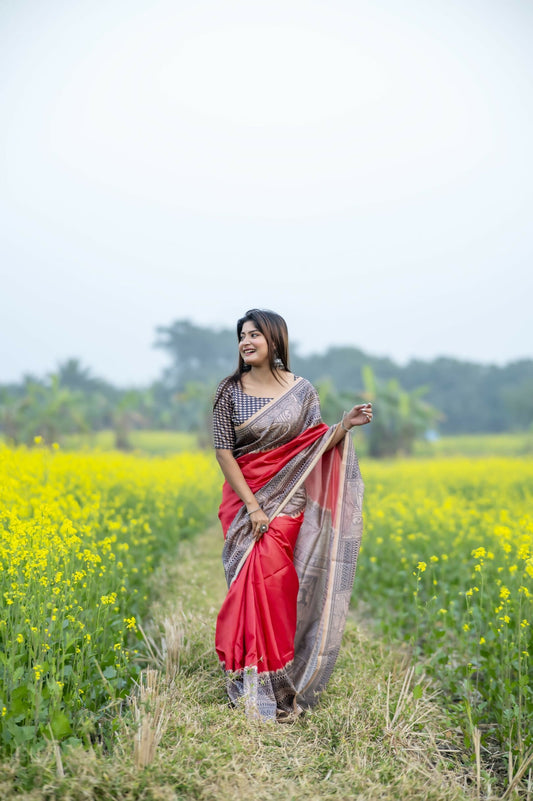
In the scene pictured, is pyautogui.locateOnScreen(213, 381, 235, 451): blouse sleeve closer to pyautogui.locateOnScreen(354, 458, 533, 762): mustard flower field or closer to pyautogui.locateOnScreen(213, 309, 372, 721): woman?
pyautogui.locateOnScreen(213, 309, 372, 721): woman

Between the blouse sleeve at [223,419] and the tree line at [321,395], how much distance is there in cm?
1664

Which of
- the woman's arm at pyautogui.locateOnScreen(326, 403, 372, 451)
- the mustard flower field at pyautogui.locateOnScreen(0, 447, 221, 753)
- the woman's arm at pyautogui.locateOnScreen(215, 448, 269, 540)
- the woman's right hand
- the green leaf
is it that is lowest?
the green leaf

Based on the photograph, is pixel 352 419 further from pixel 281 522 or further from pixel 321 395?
pixel 321 395

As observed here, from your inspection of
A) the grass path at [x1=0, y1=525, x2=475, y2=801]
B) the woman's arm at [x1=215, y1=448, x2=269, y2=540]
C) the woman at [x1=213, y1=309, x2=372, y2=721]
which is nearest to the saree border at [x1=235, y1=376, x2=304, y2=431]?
the woman at [x1=213, y1=309, x2=372, y2=721]

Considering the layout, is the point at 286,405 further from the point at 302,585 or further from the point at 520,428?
A: the point at 520,428

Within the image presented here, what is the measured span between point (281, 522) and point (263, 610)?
0.42 m

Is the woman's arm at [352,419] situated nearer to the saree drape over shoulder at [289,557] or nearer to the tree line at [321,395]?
the saree drape over shoulder at [289,557]

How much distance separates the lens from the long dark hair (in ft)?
10.9

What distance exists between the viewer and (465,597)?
4.70 meters

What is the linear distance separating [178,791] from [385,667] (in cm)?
166

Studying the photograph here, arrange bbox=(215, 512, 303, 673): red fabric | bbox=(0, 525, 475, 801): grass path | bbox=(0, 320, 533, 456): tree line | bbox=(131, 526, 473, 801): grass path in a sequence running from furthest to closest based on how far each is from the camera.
→ bbox=(0, 320, 533, 456): tree line, bbox=(215, 512, 303, 673): red fabric, bbox=(131, 526, 473, 801): grass path, bbox=(0, 525, 475, 801): grass path

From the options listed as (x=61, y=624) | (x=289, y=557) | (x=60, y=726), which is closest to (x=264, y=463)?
(x=289, y=557)

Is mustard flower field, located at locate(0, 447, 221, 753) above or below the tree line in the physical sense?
below

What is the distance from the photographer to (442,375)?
43562 millimetres
